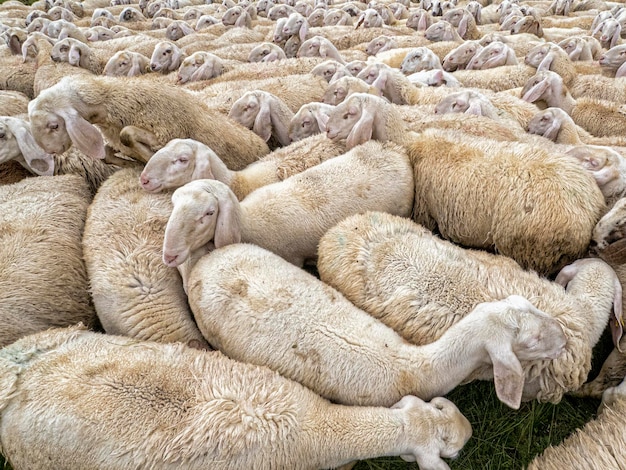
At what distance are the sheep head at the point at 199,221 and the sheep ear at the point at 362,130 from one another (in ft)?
4.18

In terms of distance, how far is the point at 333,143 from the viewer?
4.30m

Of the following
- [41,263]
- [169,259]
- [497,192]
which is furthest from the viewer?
[497,192]

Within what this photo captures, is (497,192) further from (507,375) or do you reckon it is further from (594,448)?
(594,448)

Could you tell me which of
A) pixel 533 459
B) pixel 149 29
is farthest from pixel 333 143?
pixel 149 29

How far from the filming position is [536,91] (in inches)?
223

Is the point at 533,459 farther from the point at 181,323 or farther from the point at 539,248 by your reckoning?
the point at 181,323

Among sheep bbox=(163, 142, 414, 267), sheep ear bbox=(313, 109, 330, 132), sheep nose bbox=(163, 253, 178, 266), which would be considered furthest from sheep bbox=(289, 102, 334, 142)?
sheep nose bbox=(163, 253, 178, 266)

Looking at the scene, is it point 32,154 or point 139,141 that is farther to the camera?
point 32,154

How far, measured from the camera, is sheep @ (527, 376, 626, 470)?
7.48 ft

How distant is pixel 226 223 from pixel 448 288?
1.37 metres

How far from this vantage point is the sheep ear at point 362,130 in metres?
4.02

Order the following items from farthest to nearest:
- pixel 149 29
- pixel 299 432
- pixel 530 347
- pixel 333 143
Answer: pixel 149 29
pixel 333 143
pixel 530 347
pixel 299 432

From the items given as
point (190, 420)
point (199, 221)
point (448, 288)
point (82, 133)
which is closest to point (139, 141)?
point (82, 133)

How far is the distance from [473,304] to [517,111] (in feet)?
11.2
